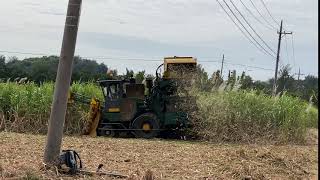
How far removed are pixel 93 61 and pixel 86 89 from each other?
1381 inches

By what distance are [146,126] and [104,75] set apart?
14.0 ft

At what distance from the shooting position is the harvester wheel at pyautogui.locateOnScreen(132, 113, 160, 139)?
17.8 m

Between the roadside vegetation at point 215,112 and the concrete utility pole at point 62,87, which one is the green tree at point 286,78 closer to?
the roadside vegetation at point 215,112

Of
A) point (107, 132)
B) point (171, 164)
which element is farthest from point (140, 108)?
point (171, 164)

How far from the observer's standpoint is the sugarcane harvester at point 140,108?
1773 centimetres

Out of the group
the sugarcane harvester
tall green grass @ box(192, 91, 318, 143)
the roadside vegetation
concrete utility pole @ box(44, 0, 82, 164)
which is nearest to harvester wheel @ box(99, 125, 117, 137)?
the sugarcane harvester

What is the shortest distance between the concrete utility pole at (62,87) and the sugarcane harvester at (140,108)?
994cm

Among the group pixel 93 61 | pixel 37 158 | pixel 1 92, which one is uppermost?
pixel 93 61

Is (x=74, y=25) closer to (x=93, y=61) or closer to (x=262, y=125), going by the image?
(x=262, y=125)

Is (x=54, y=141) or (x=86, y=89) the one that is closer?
(x=54, y=141)

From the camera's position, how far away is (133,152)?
11109 millimetres

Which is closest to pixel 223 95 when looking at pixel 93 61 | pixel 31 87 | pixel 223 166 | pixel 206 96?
pixel 206 96

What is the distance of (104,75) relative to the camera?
21.3 metres

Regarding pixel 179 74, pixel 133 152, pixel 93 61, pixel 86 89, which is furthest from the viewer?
pixel 93 61
